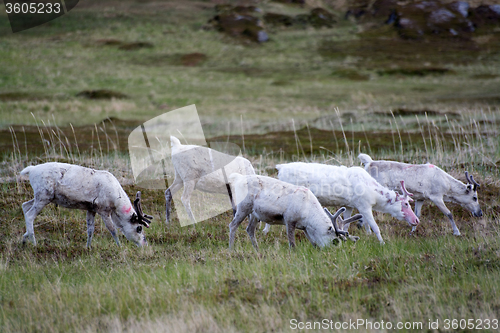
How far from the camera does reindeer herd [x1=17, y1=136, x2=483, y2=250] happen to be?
26.0 ft

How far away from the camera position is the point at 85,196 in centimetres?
862

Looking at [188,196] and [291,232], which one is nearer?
[291,232]

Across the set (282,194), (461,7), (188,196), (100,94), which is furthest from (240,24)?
(282,194)

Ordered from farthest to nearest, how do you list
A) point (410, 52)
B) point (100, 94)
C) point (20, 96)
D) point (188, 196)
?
1. point (410, 52)
2. point (100, 94)
3. point (20, 96)
4. point (188, 196)

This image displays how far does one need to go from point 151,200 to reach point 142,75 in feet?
183

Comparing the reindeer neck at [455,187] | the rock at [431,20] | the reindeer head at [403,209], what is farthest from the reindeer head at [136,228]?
the rock at [431,20]

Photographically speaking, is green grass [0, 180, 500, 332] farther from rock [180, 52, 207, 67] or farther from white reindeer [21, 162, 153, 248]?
rock [180, 52, 207, 67]

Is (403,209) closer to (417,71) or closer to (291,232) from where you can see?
(291,232)

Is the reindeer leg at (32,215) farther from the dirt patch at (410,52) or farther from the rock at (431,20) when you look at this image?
the rock at (431,20)

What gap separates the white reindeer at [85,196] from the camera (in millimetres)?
8500

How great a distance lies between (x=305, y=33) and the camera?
93.8 meters

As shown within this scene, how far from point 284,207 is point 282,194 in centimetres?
24

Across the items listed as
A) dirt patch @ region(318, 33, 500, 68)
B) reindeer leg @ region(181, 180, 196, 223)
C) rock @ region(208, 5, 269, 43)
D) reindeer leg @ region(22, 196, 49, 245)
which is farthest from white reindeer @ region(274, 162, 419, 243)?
rock @ region(208, 5, 269, 43)

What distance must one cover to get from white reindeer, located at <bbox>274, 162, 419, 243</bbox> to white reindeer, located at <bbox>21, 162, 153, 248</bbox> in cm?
331
